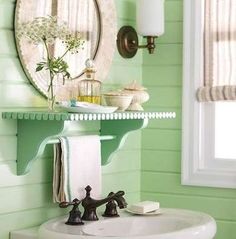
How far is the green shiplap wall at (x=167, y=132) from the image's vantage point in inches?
115

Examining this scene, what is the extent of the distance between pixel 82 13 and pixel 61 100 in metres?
0.37

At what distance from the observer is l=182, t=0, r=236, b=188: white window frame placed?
9.39 feet

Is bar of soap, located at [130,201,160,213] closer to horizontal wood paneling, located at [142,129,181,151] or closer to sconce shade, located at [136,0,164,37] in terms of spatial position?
horizontal wood paneling, located at [142,129,181,151]

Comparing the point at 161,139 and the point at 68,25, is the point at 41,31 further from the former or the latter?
the point at 161,139

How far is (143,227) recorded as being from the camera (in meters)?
2.50

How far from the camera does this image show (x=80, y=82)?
2.44 meters

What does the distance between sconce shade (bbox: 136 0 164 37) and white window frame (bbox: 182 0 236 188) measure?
0.15 m

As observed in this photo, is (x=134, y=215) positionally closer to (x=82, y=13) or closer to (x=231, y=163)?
(x=231, y=163)

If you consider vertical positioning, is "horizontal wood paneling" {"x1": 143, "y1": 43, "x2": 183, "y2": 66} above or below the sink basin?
above

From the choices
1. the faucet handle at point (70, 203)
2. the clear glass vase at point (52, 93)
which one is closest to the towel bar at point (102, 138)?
the clear glass vase at point (52, 93)

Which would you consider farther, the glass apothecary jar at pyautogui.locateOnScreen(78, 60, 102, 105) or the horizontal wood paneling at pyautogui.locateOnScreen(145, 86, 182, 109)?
the horizontal wood paneling at pyautogui.locateOnScreen(145, 86, 182, 109)

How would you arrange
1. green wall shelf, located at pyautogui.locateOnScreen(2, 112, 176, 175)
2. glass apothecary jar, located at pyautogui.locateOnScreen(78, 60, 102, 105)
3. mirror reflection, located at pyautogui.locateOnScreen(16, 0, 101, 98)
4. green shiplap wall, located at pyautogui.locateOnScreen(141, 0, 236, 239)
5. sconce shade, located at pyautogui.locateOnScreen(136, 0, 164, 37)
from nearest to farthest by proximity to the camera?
1. green wall shelf, located at pyautogui.locateOnScreen(2, 112, 176, 175)
2. mirror reflection, located at pyautogui.locateOnScreen(16, 0, 101, 98)
3. glass apothecary jar, located at pyautogui.locateOnScreen(78, 60, 102, 105)
4. sconce shade, located at pyautogui.locateOnScreen(136, 0, 164, 37)
5. green shiplap wall, located at pyautogui.locateOnScreen(141, 0, 236, 239)

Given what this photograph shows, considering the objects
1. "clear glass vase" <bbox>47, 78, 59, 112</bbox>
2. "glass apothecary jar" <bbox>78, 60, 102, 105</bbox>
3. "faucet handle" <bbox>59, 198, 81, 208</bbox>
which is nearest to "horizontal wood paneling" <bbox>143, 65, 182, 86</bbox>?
"glass apothecary jar" <bbox>78, 60, 102, 105</bbox>

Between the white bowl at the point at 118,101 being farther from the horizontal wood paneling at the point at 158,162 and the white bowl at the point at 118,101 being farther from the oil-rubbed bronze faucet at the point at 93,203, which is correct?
the horizontal wood paneling at the point at 158,162
